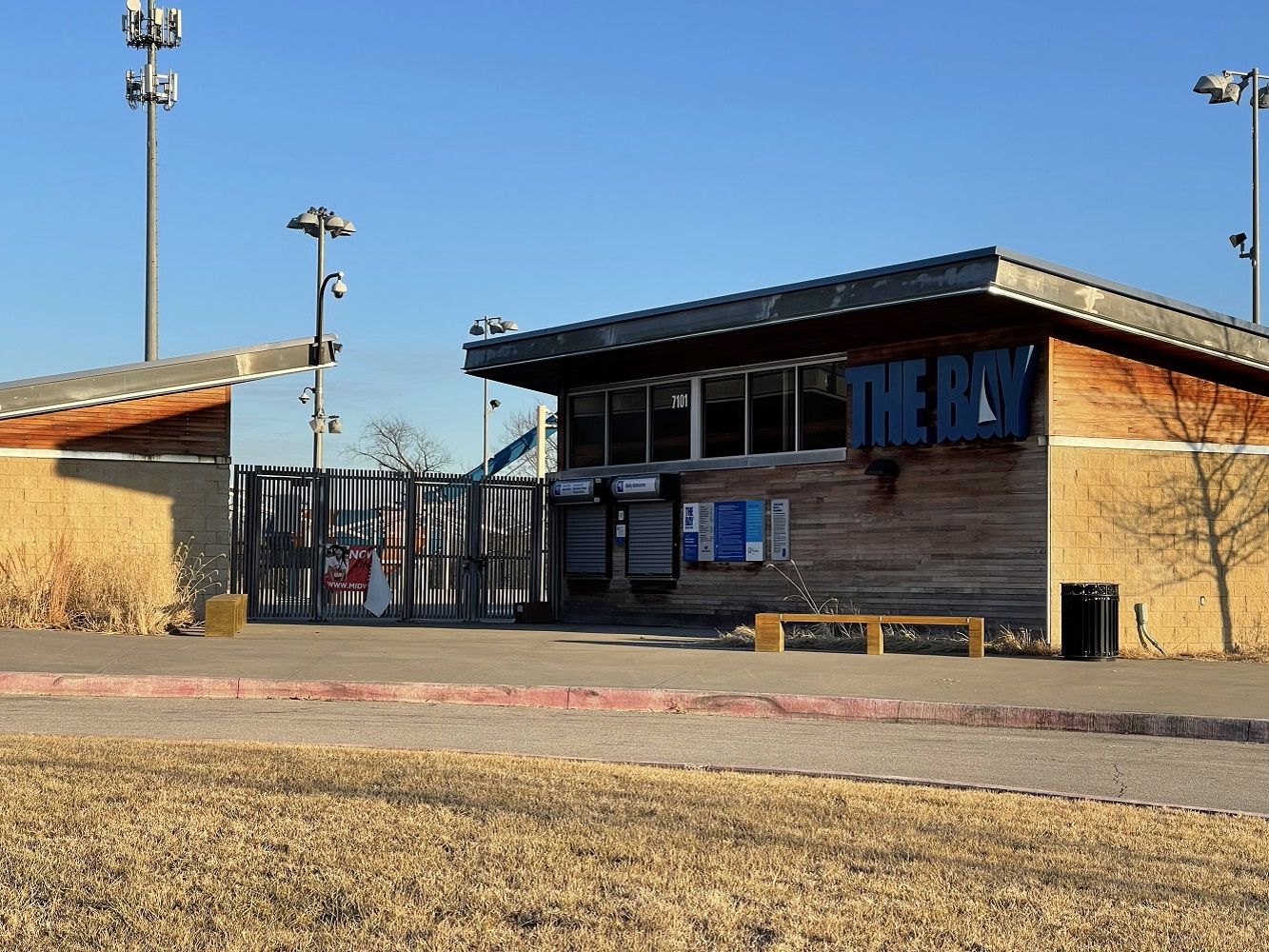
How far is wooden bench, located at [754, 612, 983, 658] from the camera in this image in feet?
59.8

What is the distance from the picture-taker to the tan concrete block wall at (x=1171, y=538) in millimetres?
19484

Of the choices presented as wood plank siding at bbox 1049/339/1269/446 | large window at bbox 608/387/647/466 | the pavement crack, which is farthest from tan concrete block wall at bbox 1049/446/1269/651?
the pavement crack

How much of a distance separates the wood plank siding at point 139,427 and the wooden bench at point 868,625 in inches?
408

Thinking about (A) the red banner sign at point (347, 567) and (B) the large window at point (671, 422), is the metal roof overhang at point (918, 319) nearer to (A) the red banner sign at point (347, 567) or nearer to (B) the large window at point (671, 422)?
(B) the large window at point (671, 422)

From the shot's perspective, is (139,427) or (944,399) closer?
(944,399)

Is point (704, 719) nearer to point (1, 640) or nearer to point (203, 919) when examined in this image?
point (203, 919)

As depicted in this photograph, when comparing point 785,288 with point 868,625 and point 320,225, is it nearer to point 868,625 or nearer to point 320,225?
point 868,625

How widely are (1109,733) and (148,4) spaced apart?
29.1 meters

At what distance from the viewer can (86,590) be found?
20.1 meters

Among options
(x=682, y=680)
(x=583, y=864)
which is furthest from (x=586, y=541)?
(x=583, y=864)

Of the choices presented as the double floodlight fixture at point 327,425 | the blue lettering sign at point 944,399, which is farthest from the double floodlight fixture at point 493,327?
the blue lettering sign at point 944,399

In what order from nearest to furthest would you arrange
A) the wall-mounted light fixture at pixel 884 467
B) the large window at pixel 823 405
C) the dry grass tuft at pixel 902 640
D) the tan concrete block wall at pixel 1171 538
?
the dry grass tuft at pixel 902 640, the tan concrete block wall at pixel 1171 538, the wall-mounted light fixture at pixel 884 467, the large window at pixel 823 405

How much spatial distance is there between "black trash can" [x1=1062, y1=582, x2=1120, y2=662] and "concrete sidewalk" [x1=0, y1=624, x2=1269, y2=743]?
12.9 inches

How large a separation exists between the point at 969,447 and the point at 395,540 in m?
12.4
